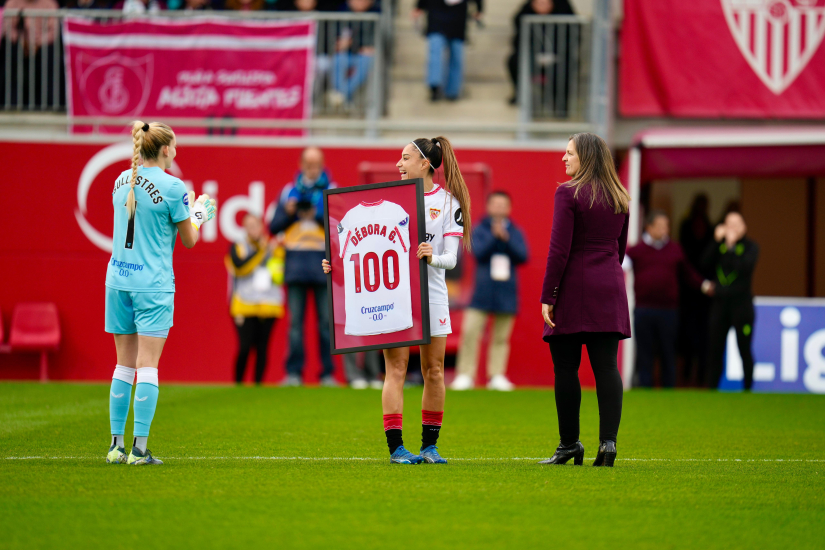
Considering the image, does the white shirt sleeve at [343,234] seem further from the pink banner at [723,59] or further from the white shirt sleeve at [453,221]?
the pink banner at [723,59]

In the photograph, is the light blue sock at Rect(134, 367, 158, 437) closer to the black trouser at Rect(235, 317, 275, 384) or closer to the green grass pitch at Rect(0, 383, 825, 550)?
the green grass pitch at Rect(0, 383, 825, 550)

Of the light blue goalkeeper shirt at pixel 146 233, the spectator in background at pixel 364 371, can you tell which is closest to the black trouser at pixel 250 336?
the spectator in background at pixel 364 371

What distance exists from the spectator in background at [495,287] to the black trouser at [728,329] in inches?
92.2

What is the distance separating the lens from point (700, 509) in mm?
4945

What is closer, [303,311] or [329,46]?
[303,311]

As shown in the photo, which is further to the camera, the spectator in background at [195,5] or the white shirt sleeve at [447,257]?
the spectator in background at [195,5]

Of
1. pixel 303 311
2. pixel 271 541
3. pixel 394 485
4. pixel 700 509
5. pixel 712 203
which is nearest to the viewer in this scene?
pixel 271 541

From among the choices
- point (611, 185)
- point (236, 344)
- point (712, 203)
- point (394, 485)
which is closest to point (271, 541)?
point (394, 485)

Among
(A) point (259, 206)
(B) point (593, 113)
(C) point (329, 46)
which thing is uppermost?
(C) point (329, 46)

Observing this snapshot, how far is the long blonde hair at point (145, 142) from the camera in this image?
19.4 feet

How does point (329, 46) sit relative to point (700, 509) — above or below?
above

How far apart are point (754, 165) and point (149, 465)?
9478 millimetres

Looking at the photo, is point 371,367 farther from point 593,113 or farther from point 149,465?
point 149,465

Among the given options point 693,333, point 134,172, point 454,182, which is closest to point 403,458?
point 454,182
